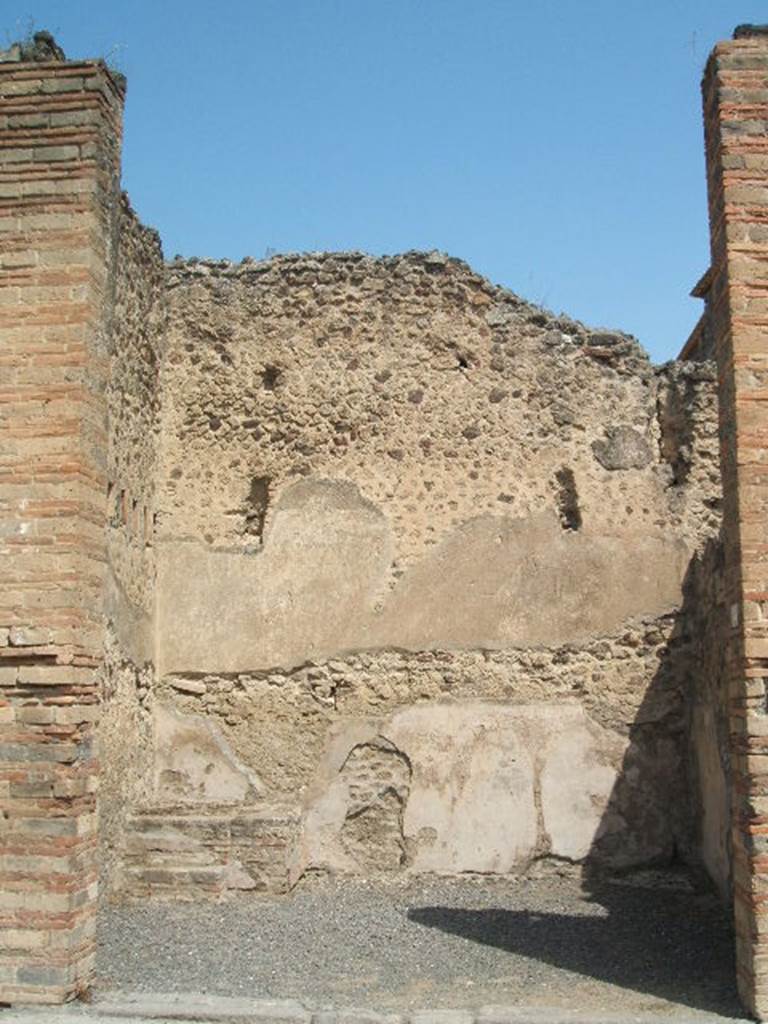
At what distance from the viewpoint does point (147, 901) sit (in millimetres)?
7520

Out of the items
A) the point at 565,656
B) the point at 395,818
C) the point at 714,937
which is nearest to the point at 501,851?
the point at 395,818

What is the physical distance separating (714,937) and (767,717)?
206cm

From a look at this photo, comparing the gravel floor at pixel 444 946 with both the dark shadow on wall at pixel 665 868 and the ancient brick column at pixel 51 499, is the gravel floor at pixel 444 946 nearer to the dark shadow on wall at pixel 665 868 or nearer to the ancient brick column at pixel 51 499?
the dark shadow on wall at pixel 665 868

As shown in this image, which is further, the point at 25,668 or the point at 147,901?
the point at 147,901

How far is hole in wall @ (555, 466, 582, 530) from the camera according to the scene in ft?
29.6

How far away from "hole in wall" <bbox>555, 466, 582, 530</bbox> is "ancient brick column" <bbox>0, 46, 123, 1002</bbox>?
4359mm

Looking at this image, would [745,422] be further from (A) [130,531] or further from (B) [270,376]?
(B) [270,376]

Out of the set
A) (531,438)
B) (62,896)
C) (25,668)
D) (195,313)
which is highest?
(195,313)

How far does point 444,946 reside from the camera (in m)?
6.46

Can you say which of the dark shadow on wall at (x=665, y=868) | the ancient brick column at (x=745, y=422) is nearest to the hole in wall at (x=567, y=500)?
the dark shadow on wall at (x=665, y=868)

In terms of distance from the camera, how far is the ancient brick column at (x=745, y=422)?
500 centimetres

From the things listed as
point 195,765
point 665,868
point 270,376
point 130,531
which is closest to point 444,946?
point 665,868

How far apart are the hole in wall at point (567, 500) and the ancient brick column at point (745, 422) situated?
3.39 metres

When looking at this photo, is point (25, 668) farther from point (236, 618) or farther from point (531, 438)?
point (531, 438)
